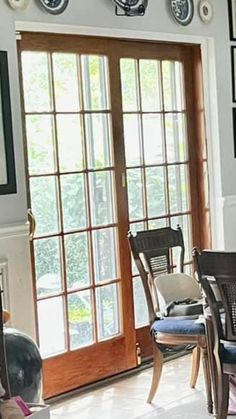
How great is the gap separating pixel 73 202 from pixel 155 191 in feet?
2.61

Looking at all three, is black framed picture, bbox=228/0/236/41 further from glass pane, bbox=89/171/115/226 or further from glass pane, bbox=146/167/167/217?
glass pane, bbox=89/171/115/226

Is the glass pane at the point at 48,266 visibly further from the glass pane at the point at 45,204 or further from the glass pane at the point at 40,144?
the glass pane at the point at 40,144

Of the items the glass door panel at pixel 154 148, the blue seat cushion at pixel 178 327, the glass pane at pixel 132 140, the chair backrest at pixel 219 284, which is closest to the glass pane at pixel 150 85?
the glass door panel at pixel 154 148

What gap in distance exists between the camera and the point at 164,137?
562 centimetres

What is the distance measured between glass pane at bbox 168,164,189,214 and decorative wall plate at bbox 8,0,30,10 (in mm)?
1687

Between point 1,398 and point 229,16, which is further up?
point 229,16

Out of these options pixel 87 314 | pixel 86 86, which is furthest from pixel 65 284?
pixel 86 86

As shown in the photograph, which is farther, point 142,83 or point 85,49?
point 142,83

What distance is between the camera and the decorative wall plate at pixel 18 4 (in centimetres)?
439

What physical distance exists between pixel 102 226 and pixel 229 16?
1.89 metres

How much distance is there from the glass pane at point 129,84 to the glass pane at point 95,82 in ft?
0.61

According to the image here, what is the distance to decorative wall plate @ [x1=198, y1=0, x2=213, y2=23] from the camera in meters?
5.64

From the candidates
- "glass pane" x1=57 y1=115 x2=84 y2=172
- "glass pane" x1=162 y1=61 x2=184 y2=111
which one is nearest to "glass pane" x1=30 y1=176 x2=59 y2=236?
"glass pane" x1=57 y1=115 x2=84 y2=172

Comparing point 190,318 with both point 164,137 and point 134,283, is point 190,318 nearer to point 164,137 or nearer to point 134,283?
point 134,283
